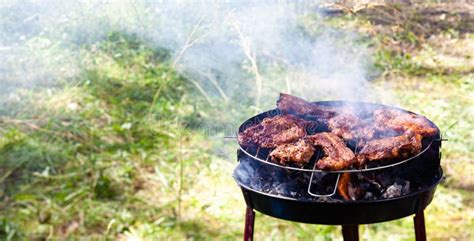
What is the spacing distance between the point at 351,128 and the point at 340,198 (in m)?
0.41

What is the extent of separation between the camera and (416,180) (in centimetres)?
213

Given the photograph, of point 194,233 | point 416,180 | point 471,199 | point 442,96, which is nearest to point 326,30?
point 442,96

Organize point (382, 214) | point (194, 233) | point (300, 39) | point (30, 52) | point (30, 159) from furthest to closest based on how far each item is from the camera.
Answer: point (300, 39) < point (30, 52) < point (30, 159) < point (194, 233) < point (382, 214)

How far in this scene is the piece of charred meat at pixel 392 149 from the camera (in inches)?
81.4

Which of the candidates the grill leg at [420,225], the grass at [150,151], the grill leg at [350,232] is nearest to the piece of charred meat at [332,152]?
the grill leg at [420,225]

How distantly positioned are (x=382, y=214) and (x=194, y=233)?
1984mm

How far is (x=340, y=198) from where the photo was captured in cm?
200

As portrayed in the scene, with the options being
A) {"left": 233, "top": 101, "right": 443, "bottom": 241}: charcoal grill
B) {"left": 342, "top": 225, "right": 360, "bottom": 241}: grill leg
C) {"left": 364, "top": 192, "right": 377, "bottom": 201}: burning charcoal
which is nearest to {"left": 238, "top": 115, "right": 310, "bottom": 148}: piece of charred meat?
{"left": 233, "top": 101, "right": 443, "bottom": 241}: charcoal grill

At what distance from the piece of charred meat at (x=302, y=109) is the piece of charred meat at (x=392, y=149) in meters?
0.41

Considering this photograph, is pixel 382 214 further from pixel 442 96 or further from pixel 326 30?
pixel 326 30

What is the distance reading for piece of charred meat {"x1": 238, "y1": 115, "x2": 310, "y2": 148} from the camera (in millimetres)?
2236

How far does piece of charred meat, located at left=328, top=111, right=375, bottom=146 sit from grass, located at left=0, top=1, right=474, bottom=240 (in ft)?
4.85

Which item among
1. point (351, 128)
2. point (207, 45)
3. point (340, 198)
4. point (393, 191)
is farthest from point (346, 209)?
point (207, 45)

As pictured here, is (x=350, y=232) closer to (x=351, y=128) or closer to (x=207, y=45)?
(x=351, y=128)
